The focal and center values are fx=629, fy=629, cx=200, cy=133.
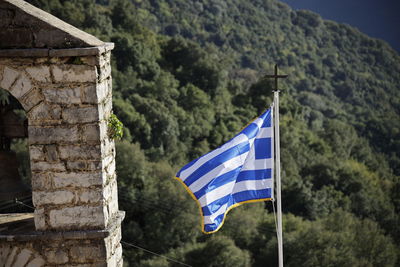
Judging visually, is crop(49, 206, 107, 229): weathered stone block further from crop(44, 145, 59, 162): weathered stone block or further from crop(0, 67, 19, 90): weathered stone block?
crop(0, 67, 19, 90): weathered stone block

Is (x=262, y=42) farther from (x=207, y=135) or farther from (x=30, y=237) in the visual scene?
(x=30, y=237)

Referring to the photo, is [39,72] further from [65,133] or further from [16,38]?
[65,133]

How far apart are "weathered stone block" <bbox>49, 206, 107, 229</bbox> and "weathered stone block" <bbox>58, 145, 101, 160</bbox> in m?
0.40

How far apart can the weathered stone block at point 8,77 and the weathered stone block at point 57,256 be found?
4.36ft

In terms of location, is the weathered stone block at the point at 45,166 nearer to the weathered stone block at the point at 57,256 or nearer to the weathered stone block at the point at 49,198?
the weathered stone block at the point at 49,198

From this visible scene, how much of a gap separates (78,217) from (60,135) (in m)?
0.65

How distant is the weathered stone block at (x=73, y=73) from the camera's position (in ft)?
15.5

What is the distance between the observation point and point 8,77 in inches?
184

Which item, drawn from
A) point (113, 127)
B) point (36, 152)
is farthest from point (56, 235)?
point (113, 127)

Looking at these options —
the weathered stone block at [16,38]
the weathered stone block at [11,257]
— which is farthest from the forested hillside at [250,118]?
the weathered stone block at [16,38]

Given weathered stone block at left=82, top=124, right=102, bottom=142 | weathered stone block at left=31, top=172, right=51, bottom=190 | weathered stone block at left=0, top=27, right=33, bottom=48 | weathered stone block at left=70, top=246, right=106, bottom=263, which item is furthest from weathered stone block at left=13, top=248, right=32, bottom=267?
weathered stone block at left=0, top=27, right=33, bottom=48

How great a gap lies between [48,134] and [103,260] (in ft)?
3.56

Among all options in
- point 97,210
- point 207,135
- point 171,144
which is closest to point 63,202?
point 97,210

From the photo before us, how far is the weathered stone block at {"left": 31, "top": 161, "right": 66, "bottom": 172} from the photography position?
4820 mm
